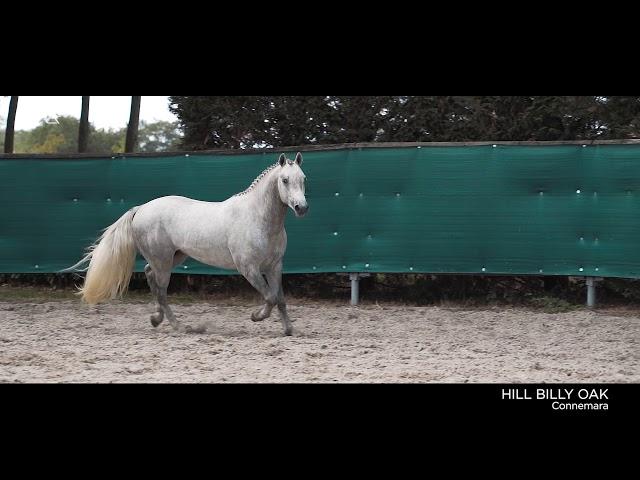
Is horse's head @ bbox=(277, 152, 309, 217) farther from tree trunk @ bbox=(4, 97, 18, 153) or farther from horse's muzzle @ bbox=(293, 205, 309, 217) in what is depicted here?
tree trunk @ bbox=(4, 97, 18, 153)

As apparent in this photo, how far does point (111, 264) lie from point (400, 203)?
3.22 metres

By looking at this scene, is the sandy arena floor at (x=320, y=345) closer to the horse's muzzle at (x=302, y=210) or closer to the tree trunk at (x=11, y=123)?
the horse's muzzle at (x=302, y=210)

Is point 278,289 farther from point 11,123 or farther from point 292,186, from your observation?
point 11,123

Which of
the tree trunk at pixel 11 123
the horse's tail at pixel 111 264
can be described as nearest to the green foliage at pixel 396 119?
the tree trunk at pixel 11 123

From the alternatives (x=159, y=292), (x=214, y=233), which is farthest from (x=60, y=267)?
(x=214, y=233)

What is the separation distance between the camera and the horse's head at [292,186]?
711cm

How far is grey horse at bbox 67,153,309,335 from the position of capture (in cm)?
758

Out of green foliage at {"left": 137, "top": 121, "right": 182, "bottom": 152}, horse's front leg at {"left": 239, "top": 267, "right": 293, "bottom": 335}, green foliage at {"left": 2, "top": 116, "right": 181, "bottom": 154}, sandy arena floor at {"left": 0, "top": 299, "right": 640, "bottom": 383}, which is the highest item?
green foliage at {"left": 137, "top": 121, "right": 182, "bottom": 152}

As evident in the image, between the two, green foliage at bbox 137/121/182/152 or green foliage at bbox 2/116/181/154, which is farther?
green foliage at bbox 137/121/182/152

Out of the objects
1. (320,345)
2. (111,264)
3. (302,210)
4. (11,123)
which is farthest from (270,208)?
(11,123)

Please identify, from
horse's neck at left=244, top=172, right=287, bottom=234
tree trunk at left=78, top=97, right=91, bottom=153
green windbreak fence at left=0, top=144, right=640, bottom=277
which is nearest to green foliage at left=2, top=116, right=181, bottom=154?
tree trunk at left=78, top=97, right=91, bottom=153

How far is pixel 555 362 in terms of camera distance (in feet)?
→ 21.0

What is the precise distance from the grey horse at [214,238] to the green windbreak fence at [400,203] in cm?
188

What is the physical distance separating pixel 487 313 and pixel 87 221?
473 centimetres
